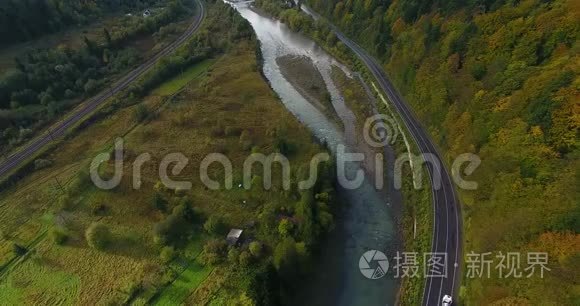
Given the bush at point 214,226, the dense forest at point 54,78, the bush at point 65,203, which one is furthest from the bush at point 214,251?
the dense forest at point 54,78

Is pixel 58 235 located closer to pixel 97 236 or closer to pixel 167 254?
pixel 97 236

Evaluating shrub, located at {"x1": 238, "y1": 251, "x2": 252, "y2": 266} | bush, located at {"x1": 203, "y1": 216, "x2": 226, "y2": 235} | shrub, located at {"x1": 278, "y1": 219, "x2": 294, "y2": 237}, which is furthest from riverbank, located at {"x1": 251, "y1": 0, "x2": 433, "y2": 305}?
bush, located at {"x1": 203, "y1": 216, "x2": 226, "y2": 235}

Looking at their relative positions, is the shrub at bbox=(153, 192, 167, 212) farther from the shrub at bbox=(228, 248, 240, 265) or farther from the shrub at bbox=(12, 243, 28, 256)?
the shrub at bbox=(12, 243, 28, 256)

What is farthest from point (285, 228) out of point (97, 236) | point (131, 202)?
point (97, 236)

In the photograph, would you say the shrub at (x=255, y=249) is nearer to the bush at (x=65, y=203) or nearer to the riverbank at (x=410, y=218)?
the riverbank at (x=410, y=218)

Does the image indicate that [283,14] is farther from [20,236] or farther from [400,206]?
[20,236]

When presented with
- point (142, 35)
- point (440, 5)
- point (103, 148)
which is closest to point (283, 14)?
point (142, 35)
